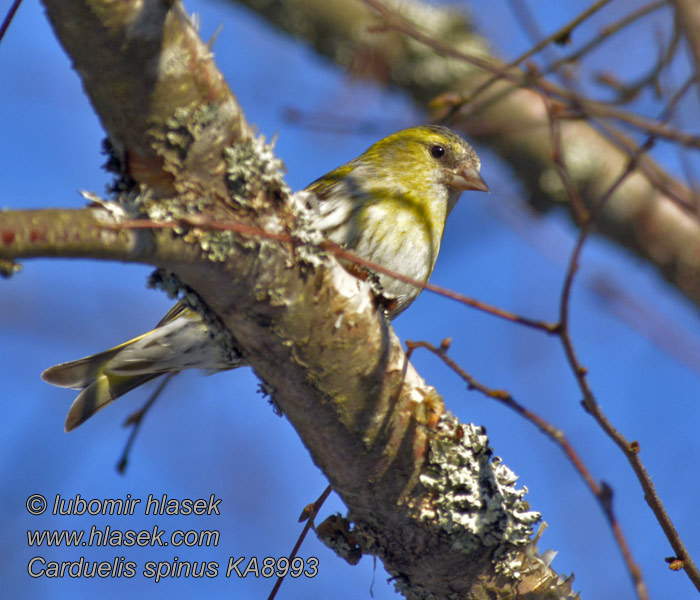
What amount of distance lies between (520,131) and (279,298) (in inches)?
166

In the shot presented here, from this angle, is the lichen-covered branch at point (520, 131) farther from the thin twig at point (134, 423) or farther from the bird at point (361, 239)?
the thin twig at point (134, 423)

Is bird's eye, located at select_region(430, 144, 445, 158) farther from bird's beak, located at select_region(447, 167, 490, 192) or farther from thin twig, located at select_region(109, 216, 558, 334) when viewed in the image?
thin twig, located at select_region(109, 216, 558, 334)

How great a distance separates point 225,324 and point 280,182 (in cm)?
44

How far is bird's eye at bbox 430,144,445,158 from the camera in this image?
4.34 m

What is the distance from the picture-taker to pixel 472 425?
263 cm

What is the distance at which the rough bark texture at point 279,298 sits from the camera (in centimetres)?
166

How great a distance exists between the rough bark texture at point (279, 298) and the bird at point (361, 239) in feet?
2.86

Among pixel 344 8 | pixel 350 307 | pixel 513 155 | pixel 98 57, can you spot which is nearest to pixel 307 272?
pixel 350 307

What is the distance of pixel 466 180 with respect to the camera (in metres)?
4.24

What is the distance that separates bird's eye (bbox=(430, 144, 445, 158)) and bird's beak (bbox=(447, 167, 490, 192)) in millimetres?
136

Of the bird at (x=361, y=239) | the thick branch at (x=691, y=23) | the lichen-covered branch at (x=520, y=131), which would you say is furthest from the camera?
the lichen-covered branch at (x=520, y=131)

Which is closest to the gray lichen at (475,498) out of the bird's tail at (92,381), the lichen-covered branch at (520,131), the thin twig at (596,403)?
the thin twig at (596,403)

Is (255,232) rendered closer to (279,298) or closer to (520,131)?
(279,298)

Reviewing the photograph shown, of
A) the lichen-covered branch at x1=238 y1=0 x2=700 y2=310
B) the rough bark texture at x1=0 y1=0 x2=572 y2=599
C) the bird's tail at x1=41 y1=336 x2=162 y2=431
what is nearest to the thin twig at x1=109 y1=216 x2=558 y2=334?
the rough bark texture at x1=0 y1=0 x2=572 y2=599
